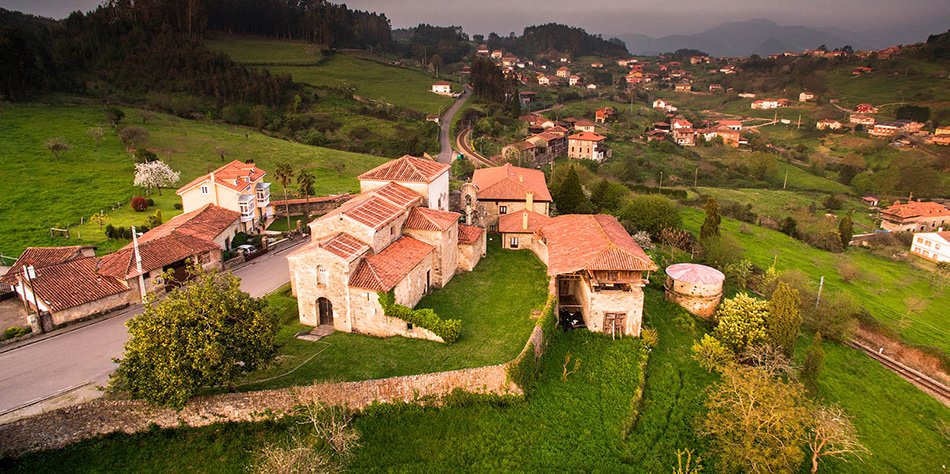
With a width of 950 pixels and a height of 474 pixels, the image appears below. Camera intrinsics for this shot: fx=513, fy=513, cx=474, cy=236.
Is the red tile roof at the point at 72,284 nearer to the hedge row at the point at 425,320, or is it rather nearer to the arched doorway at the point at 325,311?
the arched doorway at the point at 325,311

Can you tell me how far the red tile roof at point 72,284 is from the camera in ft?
86.9

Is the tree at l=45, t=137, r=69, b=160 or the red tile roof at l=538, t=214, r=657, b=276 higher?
the tree at l=45, t=137, r=69, b=160

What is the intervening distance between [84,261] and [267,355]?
649 inches

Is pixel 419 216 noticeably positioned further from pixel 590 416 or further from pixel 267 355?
pixel 590 416

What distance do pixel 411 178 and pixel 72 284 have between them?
820 inches

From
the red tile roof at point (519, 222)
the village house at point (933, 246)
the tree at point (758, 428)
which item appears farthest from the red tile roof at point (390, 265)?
the village house at point (933, 246)

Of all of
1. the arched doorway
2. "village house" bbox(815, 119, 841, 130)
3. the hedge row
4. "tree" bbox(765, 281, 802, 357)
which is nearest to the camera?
the hedge row

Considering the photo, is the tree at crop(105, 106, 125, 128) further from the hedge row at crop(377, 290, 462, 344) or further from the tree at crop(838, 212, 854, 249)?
the tree at crop(838, 212, 854, 249)

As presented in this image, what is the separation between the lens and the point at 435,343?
2608 centimetres

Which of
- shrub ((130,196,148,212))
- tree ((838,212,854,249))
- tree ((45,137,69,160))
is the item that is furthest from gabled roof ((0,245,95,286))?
tree ((838,212,854,249))

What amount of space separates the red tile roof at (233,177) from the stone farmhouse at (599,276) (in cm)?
2551

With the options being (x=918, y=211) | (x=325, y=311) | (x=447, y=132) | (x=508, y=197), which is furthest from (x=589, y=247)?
(x=918, y=211)

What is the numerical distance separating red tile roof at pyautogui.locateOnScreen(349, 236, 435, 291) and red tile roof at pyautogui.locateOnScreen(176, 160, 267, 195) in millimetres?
17818

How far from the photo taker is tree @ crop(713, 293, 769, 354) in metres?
29.1
